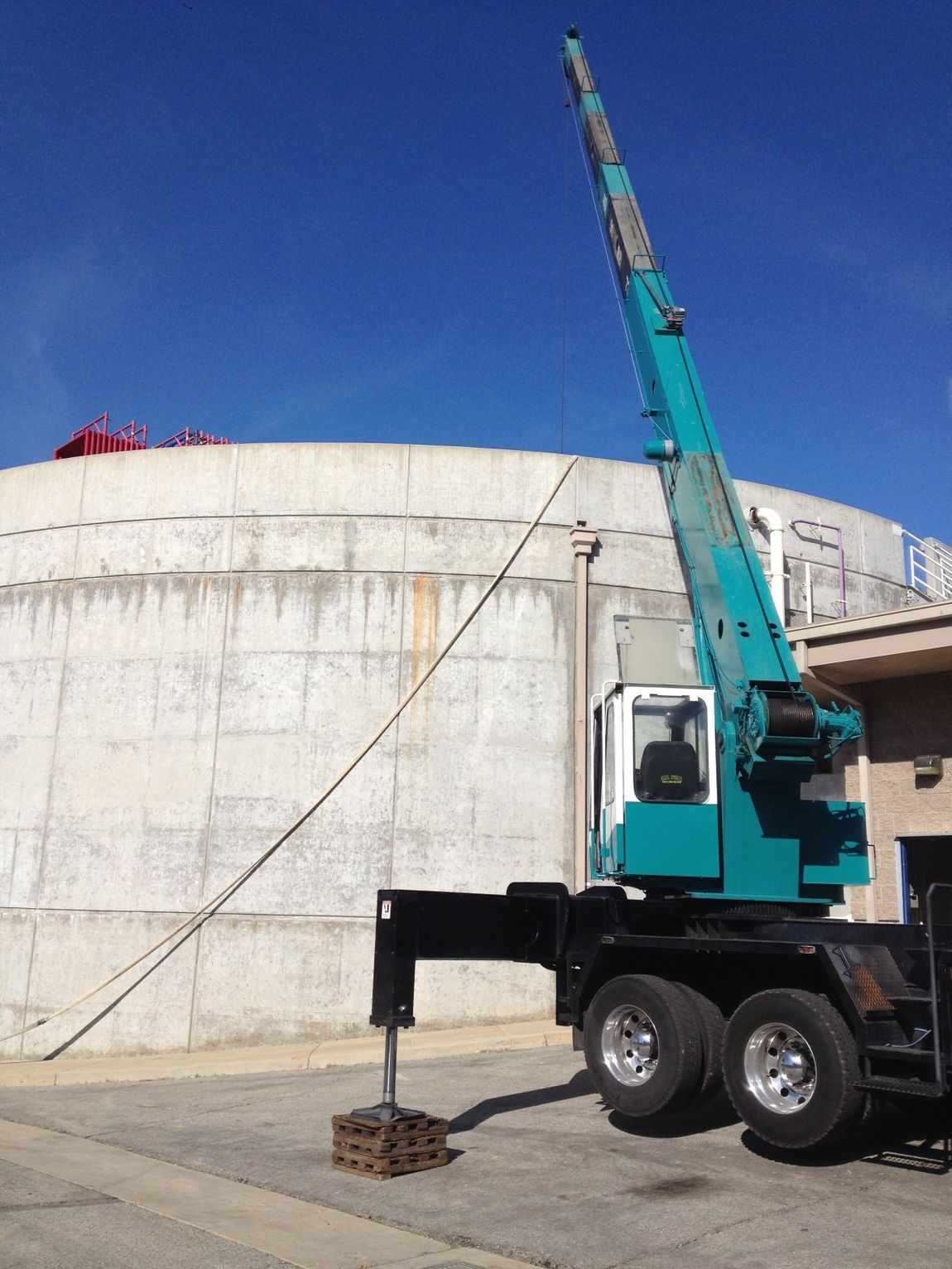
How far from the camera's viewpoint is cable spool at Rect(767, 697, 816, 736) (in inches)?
361

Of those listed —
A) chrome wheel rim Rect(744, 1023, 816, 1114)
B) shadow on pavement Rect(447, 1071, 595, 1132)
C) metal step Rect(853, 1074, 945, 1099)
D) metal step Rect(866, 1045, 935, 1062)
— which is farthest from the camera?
shadow on pavement Rect(447, 1071, 595, 1132)

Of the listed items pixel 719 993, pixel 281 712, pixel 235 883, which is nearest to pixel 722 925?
pixel 719 993

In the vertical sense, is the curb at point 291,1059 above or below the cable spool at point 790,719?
below

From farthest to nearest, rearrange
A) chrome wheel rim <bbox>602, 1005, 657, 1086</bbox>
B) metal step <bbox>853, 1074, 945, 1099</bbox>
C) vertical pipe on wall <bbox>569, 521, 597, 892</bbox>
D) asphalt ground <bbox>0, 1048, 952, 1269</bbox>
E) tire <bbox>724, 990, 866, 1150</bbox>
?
vertical pipe on wall <bbox>569, 521, 597, 892</bbox>
chrome wheel rim <bbox>602, 1005, 657, 1086</bbox>
tire <bbox>724, 990, 866, 1150</bbox>
metal step <bbox>853, 1074, 945, 1099</bbox>
asphalt ground <bbox>0, 1048, 952, 1269</bbox>

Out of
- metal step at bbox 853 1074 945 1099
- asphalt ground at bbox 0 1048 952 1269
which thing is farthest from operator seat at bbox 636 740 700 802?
metal step at bbox 853 1074 945 1099

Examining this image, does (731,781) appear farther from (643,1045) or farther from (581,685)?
(581,685)

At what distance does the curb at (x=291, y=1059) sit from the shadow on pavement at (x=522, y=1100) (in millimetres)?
2439

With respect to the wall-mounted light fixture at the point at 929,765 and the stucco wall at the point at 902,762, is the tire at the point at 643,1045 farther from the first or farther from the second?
the wall-mounted light fixture at the point at 929,765

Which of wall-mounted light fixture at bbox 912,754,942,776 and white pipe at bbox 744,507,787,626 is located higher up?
white pipe at bbox 744,507,787,626

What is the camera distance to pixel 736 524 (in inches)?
448

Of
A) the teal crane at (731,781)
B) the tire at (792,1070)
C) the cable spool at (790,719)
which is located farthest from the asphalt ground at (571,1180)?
the cable spool at (790,719)

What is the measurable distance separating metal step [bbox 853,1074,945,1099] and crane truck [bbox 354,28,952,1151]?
15 mm

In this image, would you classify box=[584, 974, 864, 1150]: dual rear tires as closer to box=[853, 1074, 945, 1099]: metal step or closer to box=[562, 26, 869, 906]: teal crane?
box=[853, 1074, 945, 1099]: metal step

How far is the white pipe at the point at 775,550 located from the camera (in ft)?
54.7
